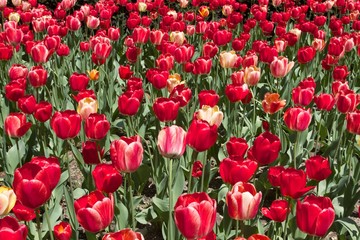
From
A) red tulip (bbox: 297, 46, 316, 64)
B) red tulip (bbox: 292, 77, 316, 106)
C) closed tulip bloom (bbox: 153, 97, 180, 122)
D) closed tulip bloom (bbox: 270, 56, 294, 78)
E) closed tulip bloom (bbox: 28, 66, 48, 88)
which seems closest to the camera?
closed tulip bloom (bbox: 153, 97, 180, 122)

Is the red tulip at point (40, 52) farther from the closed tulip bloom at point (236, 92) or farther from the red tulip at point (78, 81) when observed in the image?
the closed tulip bloom at point (236, 92)

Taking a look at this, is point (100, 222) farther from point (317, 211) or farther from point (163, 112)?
point (163, 112)

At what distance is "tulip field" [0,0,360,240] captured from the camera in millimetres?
1941

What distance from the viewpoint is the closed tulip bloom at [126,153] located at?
7.09ft

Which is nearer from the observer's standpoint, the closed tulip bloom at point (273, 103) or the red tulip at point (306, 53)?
the closed tulip bloom at point (273, 103)

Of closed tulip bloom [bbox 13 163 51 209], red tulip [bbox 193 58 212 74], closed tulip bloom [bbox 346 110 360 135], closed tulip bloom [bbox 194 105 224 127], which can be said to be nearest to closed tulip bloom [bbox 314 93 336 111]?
closed tulip bloom [bbox 346 110 360 135]

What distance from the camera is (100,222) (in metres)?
1.92

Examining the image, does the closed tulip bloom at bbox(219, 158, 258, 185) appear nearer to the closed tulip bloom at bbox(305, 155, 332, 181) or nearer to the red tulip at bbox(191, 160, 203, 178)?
the closed tulip bloom at bbox(305, 155, 332, 181)

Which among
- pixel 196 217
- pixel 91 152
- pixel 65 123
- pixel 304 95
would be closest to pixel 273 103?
pixel 304 95

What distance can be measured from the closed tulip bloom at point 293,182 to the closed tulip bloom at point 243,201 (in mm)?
210

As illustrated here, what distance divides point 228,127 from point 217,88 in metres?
0.87

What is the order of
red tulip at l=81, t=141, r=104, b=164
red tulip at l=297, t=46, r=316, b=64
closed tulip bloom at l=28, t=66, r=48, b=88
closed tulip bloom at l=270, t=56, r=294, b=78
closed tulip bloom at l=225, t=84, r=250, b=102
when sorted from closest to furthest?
1. red tulip at l=81, t=141, r=104, b=164
2. closed tulip bloom at l=225, t=84, r=250, b=102
3. closed tulip bloom at l=28, t=66, r=48, b=88
4. closed tulip bloom at l=270, t=56, r=294, b=78
5. red tulip at l=297, t=46, r=316, b=64

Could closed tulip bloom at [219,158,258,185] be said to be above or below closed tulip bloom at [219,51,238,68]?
above

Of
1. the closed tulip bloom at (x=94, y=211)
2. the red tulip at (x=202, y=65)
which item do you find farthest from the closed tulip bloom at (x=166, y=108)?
the red tulip at (x=202, y=65)
